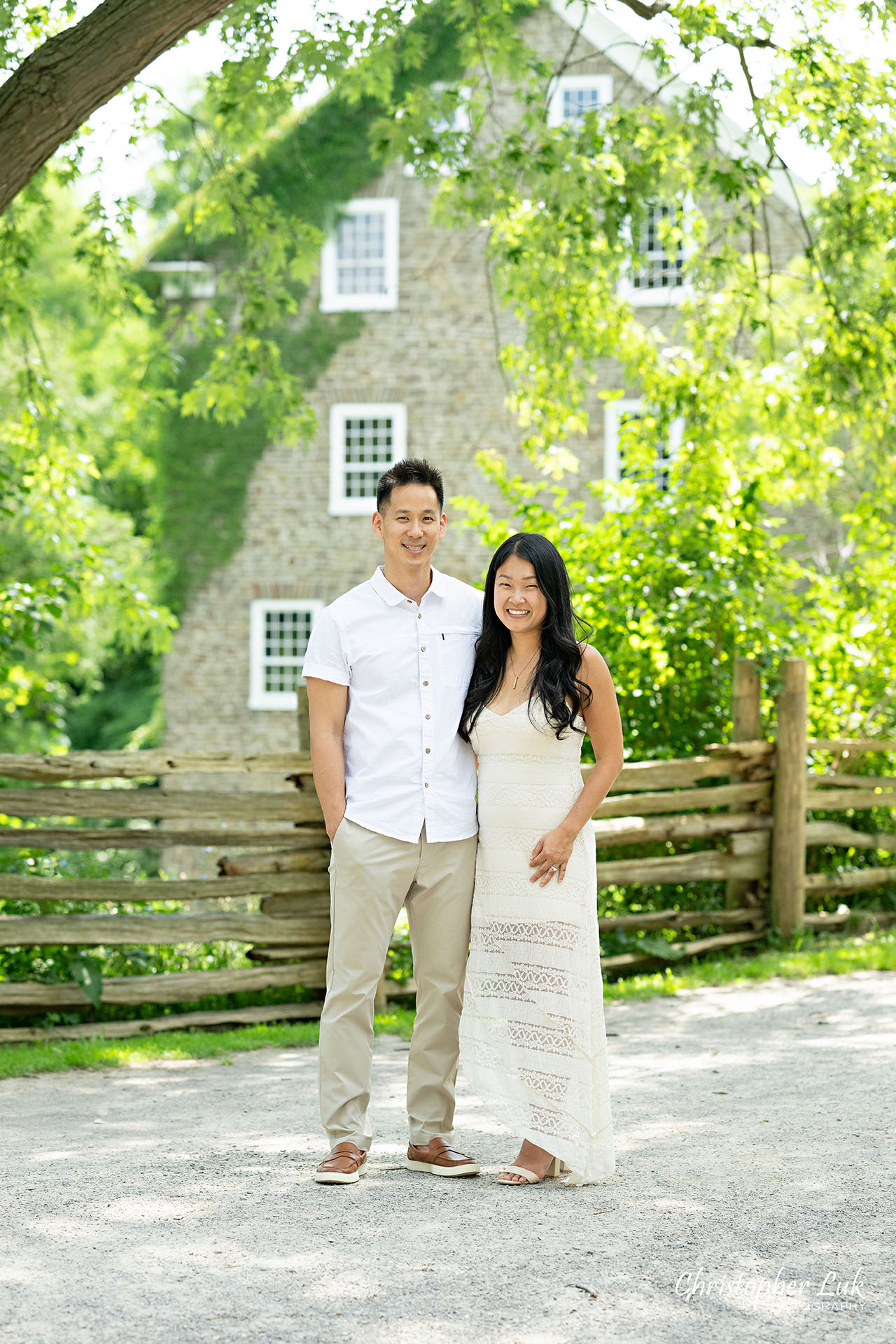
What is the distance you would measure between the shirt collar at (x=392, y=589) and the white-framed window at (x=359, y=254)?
16.0 meters

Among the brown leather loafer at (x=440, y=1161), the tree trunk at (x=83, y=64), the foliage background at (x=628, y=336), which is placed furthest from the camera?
the foliage background at (x=628, y=336)

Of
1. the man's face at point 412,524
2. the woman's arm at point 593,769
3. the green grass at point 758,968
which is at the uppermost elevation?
the man's face at point 412,524

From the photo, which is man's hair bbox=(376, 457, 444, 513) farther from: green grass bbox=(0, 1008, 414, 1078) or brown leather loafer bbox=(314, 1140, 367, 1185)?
green grass bbox=(0, 1008, 414, 1078)

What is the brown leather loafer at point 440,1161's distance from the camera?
3.95m

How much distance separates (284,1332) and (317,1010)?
4.10m

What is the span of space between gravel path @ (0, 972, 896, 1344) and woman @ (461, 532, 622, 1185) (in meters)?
0.22

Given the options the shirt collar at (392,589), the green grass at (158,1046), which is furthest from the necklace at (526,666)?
the green grass at (158,1046)

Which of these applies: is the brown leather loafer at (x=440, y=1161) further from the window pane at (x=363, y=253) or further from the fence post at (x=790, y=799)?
the window pane at (x=363, y=253)

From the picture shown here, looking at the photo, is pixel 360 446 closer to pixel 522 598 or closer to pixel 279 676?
pixel 279 676

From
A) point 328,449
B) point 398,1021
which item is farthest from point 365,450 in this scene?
point 398,1021

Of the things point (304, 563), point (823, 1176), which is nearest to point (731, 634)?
point (823, 1176)

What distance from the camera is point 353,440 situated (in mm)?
19391

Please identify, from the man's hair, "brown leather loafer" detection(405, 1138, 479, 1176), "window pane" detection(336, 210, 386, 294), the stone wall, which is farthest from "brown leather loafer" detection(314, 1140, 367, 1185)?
"window pane" detection(336, 210, 386, 294)

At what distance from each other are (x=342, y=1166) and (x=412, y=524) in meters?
1.95
